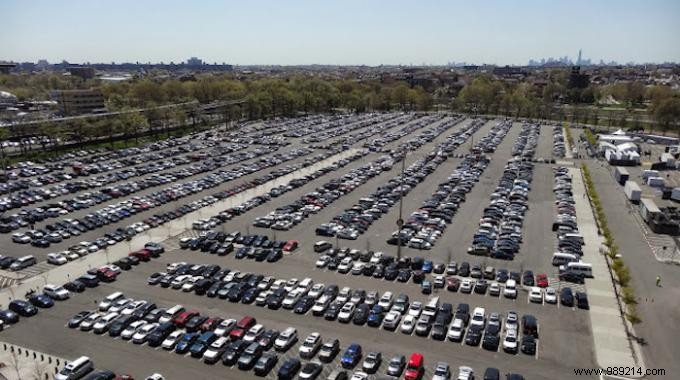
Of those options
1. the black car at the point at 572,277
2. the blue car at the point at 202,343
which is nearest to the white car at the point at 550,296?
the black car at the point at 572,277

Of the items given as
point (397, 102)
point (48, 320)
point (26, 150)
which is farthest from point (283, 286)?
point (397, 102)

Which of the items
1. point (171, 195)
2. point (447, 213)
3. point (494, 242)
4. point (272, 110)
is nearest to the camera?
point (494, 242)

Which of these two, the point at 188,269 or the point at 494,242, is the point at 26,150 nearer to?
the point at 188,269

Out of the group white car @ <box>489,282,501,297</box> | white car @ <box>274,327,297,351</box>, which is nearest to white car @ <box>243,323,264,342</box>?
white car @ <box>274,327,297,351</box>

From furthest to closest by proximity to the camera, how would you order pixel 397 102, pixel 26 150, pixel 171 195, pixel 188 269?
pixel 397 102, pixel 26 150, pixel 171 195, pixel 188 269

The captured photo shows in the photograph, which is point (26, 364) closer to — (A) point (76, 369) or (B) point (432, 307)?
(A) point (76, 369)

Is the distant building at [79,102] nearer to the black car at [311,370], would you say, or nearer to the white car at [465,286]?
the white car at [465,286]

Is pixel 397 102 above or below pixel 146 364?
above
